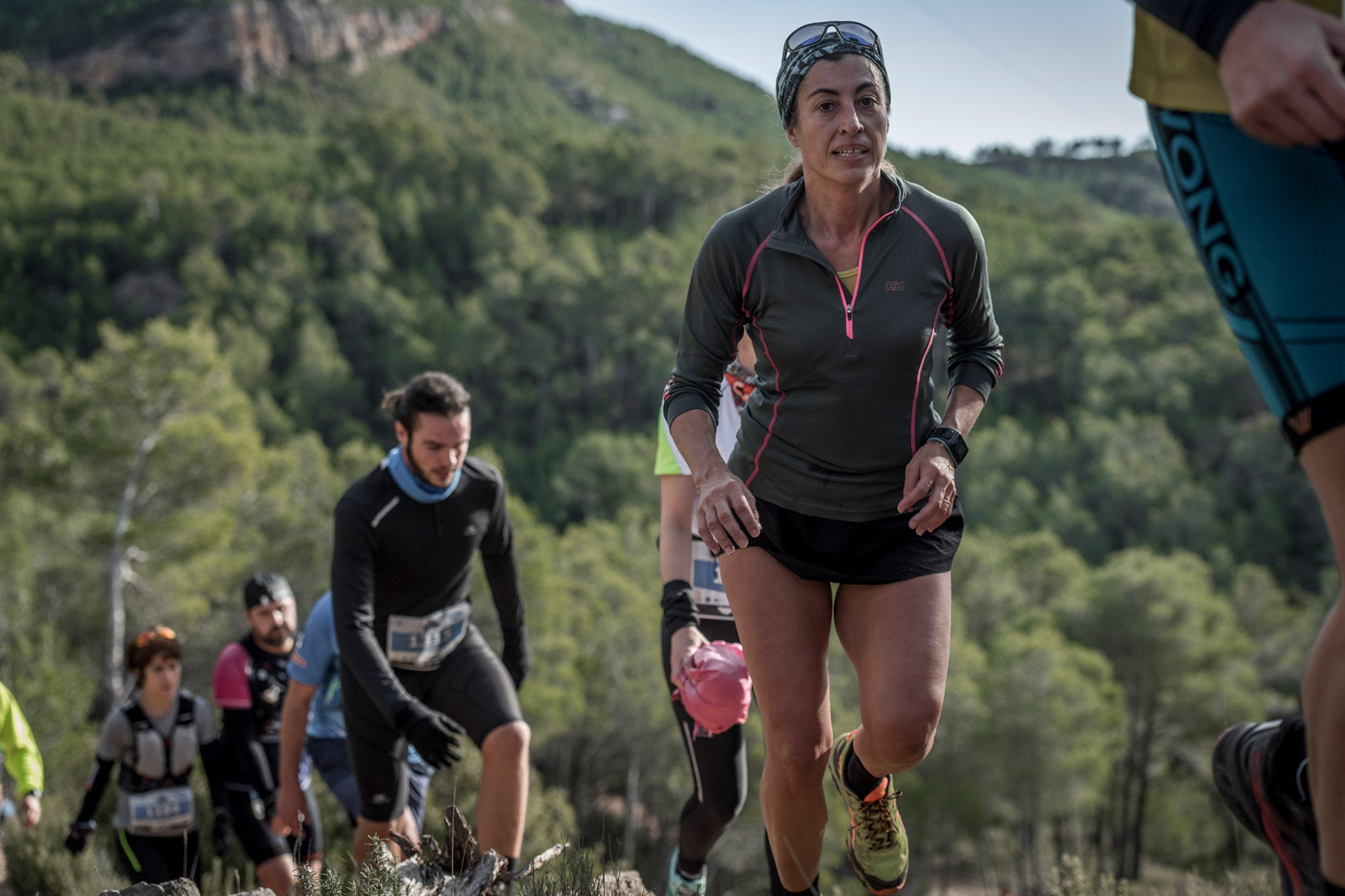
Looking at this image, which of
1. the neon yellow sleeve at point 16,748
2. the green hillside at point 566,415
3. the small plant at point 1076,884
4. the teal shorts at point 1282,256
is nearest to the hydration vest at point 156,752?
the green hillside at point 566,415

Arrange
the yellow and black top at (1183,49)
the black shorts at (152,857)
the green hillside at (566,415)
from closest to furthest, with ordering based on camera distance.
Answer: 1. the yellow and black top at (1183,49)
2. the black shorts at (152,857)
3. the green hillside at (566,415)

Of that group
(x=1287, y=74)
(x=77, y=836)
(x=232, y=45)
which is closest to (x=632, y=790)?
(x=77, y=836)

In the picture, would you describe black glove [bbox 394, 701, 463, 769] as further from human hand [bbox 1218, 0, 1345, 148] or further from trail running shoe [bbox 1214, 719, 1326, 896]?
human hand [bbox 1218, 0, 1345, 148]

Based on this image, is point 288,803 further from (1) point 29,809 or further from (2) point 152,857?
(2) point 152,857

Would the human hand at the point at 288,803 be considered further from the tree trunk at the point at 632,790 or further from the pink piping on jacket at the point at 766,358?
the tree trunk at the point at 632,790

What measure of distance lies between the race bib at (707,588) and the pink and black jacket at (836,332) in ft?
4.23

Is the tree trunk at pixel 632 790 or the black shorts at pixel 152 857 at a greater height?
the black shorts at pixel 152 857

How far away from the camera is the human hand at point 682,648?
316cm

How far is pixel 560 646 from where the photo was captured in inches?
1190

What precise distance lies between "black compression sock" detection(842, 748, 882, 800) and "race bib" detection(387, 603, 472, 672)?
1.85 meters

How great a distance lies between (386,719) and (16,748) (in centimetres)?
162

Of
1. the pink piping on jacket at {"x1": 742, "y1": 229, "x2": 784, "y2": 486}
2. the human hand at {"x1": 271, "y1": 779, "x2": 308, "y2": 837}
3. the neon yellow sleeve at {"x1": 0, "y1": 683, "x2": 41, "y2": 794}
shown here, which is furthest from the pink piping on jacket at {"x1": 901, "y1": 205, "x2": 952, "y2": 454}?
the neon yellow sleeve at {"x1": 0, "y1": 683, "x2": 41, "y2": 794}

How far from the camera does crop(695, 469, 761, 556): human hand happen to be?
2.22 m

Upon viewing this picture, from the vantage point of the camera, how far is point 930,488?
2289 mm
